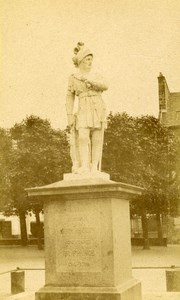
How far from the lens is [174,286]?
1490cm

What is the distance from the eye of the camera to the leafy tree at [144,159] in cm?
3638

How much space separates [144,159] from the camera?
38.6m

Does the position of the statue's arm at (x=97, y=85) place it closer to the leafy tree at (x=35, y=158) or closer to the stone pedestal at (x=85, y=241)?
the stone pedestal at (x=85, y=241)

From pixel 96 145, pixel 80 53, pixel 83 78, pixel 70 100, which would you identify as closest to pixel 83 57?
pixel 80 53

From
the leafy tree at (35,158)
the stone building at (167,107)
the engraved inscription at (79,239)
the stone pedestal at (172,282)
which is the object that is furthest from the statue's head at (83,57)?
the stone building at (167,107)

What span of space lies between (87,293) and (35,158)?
30.1 m

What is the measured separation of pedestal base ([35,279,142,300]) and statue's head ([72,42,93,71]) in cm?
462

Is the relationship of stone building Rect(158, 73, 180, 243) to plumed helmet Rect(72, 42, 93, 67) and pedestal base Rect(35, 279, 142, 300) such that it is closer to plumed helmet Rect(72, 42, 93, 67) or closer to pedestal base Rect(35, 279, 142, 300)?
plumed helmet Rect(72, 42, 93, 67)

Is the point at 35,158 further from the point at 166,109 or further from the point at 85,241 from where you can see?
the point at 85,241

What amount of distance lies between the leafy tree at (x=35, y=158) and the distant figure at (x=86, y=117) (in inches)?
1029

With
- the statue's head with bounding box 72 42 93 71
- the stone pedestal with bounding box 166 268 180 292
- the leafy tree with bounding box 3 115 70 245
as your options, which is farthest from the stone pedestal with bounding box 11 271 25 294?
the leafy tree with bounding box 3 115 70 245

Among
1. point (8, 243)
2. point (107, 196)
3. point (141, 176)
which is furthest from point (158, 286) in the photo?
point (8, 243)

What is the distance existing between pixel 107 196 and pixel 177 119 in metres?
50.4

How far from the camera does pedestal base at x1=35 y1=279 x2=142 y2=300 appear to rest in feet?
34.1
